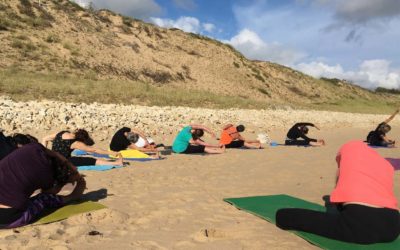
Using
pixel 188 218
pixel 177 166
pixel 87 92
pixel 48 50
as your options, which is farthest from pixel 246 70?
pixel 188 218

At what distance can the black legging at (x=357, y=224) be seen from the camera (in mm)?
4090

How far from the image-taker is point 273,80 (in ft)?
166

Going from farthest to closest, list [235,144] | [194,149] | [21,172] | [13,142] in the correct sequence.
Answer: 1. [235,144]
2. [194,149]
3. [13,142]
4. [21,172]

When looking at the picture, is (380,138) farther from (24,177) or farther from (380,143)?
(24,177)

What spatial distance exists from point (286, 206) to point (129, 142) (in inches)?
209

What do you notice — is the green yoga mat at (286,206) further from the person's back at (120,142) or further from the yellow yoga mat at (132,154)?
the person's back at (120,142)

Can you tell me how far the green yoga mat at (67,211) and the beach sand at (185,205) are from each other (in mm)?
124

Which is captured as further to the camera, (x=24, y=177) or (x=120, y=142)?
(x=120, y=142)

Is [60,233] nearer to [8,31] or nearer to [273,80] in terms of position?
[8,31]

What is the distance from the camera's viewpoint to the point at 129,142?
10266 mm

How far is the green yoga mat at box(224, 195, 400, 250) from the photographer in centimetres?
423

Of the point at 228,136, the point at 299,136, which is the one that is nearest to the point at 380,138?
the point at 299,136

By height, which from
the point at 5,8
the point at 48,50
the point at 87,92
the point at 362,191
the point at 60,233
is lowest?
the point at 60,233

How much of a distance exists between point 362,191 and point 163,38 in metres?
43.3
